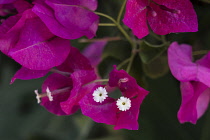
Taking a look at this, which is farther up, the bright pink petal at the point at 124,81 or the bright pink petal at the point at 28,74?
the bright pink petal at the point at 124,81

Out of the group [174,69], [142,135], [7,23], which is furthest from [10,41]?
[142,135]

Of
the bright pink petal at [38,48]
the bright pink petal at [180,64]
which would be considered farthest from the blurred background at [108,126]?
the bright pink petal at [38,48]

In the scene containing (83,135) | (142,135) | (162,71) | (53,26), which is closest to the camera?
(53,26)

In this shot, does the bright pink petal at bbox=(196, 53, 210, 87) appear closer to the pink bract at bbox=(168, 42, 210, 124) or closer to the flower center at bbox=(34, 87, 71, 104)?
the pink bract at bbox=(168, 42, 210, 124)

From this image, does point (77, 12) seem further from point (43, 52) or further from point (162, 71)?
point (162, 71)

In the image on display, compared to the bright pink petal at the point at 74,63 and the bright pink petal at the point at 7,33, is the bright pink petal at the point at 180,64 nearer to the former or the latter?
Answer: the bright pink petal at the point at 74,63

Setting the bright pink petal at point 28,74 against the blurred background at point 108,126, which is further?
the blurred background at point 108,126

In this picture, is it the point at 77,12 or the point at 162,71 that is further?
the point at 162,71
